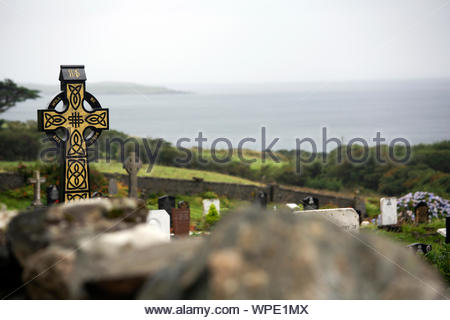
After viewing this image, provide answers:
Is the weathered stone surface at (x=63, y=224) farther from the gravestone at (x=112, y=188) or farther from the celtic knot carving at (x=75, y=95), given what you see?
the gravestone at (x=112, y=188)

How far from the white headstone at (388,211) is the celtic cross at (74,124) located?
6.90 metres

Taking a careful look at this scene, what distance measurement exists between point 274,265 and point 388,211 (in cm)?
1166

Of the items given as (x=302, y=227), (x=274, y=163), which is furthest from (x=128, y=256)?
(x=274, y=163)

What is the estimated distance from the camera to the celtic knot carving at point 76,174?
891 centimetres

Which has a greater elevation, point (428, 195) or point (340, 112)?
point (340, 112)

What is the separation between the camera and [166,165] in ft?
77.8

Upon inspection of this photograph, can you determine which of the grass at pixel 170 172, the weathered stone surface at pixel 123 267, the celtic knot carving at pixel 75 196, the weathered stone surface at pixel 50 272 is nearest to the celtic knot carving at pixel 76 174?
the celtic knot carving at pixel 75 196

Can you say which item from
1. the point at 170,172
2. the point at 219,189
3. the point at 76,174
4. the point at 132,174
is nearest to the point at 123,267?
the point at 76,174

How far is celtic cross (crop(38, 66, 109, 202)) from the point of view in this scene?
28.5 feet

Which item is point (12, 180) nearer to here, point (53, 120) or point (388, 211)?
point (53, 120)

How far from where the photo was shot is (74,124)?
345 inches

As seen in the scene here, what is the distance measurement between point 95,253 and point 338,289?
813 mm

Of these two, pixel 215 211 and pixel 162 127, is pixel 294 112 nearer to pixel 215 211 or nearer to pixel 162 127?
pixel 162 127
